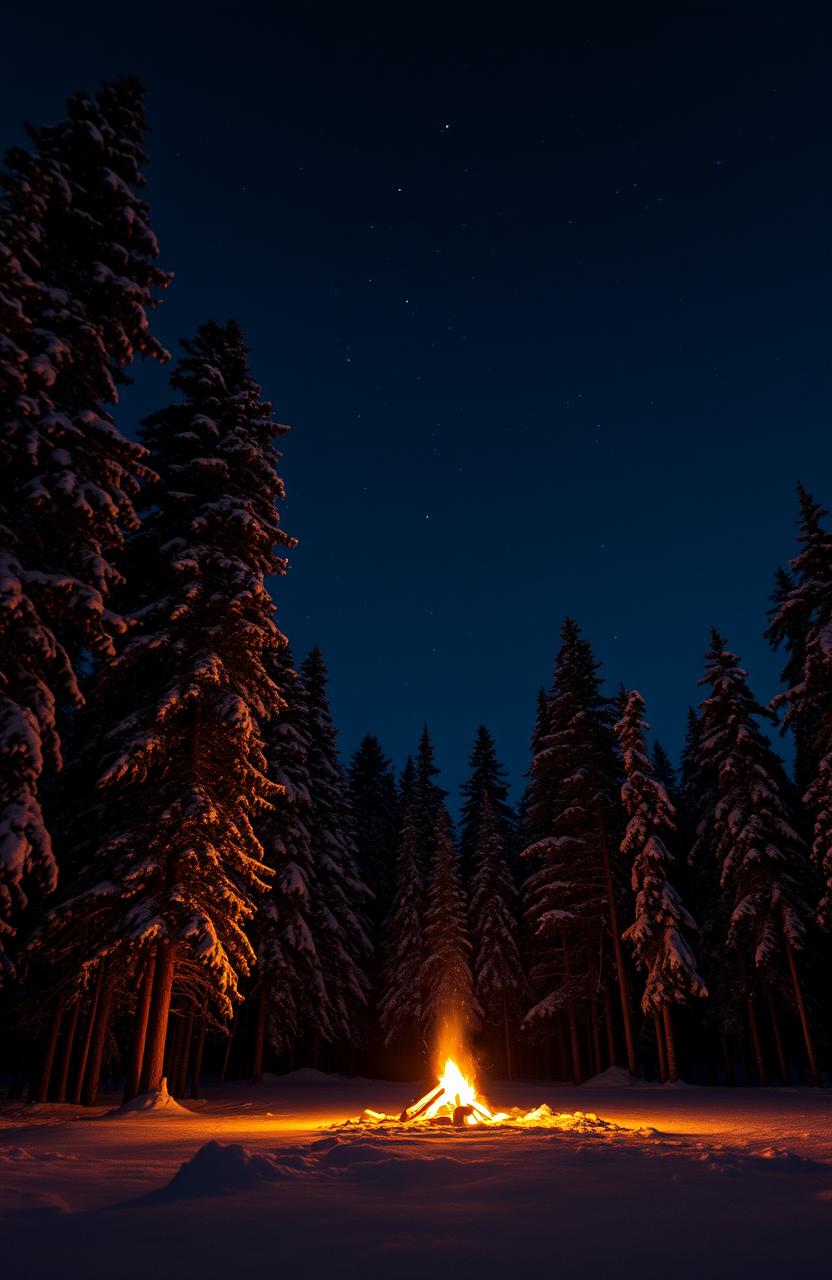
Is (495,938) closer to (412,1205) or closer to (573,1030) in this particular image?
(573,1030)

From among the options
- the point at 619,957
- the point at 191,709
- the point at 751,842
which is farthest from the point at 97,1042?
the point at 751,842

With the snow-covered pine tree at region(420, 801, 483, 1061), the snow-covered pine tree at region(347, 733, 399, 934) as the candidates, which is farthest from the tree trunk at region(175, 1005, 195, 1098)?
the snow-covered pine tree at region(347, 733, 399, 934)

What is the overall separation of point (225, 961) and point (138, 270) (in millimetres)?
13713

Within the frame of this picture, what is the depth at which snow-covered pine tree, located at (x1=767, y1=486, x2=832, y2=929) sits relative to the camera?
21.0 m

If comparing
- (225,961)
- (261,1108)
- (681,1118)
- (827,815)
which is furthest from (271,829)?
(827,815)

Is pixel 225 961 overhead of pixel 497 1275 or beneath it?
overhead

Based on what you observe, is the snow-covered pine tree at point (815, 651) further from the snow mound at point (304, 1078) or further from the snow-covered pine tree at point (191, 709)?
the snow mound at point (304, 1078)

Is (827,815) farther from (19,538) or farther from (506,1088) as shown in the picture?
(19,538)

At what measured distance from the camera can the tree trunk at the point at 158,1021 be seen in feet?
47.1

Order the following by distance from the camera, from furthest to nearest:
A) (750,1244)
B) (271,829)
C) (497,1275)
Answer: (271,829)
(750,1244)
(497,1275)

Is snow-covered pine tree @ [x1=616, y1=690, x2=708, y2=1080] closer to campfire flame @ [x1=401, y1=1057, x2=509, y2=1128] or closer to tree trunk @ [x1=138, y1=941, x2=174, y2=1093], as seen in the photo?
campfire flame @ [x1=401, y1=1057, x2=509, y2=1128]

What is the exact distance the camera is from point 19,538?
10781mm

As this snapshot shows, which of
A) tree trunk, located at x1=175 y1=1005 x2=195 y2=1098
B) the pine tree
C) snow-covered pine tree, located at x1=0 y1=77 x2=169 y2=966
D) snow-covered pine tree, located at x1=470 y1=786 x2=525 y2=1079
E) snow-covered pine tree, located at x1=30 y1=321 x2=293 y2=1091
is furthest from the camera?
the pine tree

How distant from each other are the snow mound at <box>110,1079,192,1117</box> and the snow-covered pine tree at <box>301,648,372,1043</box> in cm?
1631
